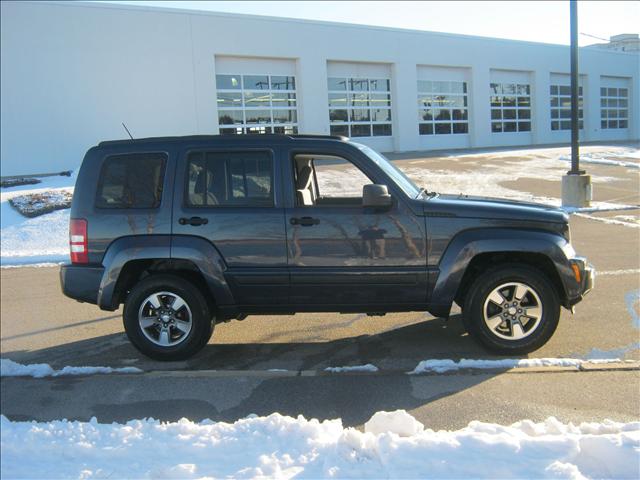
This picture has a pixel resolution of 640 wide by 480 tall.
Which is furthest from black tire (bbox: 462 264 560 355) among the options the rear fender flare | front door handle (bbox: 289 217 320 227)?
the rear fender flare

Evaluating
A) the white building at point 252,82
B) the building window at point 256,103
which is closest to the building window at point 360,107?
the white building at point 252,82

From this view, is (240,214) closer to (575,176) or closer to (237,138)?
(237,138)

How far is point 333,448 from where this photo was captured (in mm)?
3195

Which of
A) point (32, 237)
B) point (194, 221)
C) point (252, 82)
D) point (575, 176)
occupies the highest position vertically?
point (252, 82)

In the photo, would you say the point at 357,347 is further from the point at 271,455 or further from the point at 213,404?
the point at 271,455

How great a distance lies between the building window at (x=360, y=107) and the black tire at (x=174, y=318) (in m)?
23.1

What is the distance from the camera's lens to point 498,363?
465cm

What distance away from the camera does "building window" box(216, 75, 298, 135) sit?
25203mm

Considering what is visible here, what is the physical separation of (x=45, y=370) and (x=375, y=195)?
3212mm

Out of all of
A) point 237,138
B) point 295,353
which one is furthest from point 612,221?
point 237,138

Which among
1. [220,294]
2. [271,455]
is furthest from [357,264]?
[271,455]

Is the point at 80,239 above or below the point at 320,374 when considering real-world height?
above

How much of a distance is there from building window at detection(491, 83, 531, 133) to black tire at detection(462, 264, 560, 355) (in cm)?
3043

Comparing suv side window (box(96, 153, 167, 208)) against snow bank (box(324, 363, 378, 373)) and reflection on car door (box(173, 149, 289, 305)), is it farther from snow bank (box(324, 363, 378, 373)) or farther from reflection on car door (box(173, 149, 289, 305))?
snow bank (box(324, 363, 378, 373))
